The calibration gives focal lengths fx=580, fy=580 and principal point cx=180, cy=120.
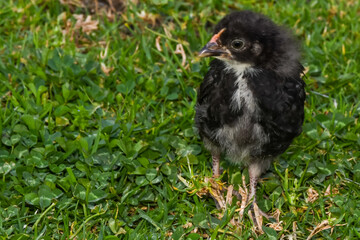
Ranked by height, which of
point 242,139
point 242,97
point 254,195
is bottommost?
point 254,195

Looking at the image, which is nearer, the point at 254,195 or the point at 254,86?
the point at 254,86

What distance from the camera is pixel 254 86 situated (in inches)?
158

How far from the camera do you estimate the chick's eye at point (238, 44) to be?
4.01 metres

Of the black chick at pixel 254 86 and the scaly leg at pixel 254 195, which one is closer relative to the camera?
the black chick at pixel 254 86

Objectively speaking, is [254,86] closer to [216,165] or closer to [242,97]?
[242,97]

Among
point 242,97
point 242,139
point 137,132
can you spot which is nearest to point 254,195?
point 242,139

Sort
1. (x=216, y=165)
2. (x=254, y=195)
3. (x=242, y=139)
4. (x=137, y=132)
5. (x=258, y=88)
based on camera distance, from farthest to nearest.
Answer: (x=137, y=132), (x=216, y=165), (x=254, y=195), (x=242, y=139), (x=258, y=88)

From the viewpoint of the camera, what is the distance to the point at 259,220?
4.28m

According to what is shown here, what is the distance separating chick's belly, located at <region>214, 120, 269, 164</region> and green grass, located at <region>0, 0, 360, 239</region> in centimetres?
38

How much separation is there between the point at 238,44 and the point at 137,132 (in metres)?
1.37

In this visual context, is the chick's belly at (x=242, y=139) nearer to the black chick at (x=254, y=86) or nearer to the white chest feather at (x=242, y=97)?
the black chick at (x=254, y=86)

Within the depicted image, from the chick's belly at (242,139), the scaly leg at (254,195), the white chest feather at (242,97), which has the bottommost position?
the scaly leg at (254,195)

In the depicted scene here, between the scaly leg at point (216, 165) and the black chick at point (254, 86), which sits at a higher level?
the black chick at point (254, 86)

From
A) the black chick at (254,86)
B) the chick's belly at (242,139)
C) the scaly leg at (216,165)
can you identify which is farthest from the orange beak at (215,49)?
the scaly leg at (216,165)
